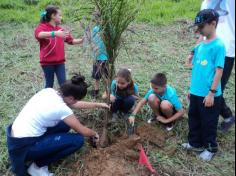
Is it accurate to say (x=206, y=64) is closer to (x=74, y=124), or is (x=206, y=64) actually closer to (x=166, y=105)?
(x=166, y=105)

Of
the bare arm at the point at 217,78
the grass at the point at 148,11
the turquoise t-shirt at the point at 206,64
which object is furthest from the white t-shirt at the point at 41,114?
the grass at the point at 148,11

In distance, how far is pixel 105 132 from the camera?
144 inches

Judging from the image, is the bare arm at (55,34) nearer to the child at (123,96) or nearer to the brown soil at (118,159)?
the child at (123,96)

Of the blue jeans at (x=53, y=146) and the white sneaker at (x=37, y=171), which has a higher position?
the blue jeans at (x=53, y=146)

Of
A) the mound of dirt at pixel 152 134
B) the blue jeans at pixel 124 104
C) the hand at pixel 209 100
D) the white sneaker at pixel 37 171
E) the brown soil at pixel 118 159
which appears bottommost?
the white sneaker at pixel 37 171

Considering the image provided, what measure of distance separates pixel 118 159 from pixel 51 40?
5.25ft

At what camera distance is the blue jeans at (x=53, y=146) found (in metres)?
3.36

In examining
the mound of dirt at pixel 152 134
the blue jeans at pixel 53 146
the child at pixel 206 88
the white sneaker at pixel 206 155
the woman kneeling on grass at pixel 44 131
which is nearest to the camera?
the child at pixel 206 88

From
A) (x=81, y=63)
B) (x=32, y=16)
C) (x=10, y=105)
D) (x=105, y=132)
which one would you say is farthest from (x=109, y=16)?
(x=32, y=16)

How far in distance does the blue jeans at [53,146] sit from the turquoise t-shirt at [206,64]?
1.15 m

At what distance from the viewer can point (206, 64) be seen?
123 inches

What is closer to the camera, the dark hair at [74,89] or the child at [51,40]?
the dark hair at [74,89]

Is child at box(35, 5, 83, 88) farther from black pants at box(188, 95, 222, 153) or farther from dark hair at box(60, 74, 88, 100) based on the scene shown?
black pants at box(188, 95, 222, 153)

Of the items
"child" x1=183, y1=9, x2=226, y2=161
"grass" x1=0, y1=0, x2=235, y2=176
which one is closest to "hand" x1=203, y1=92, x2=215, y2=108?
"child" x1=183, y1=9, x2=226, y2=161
